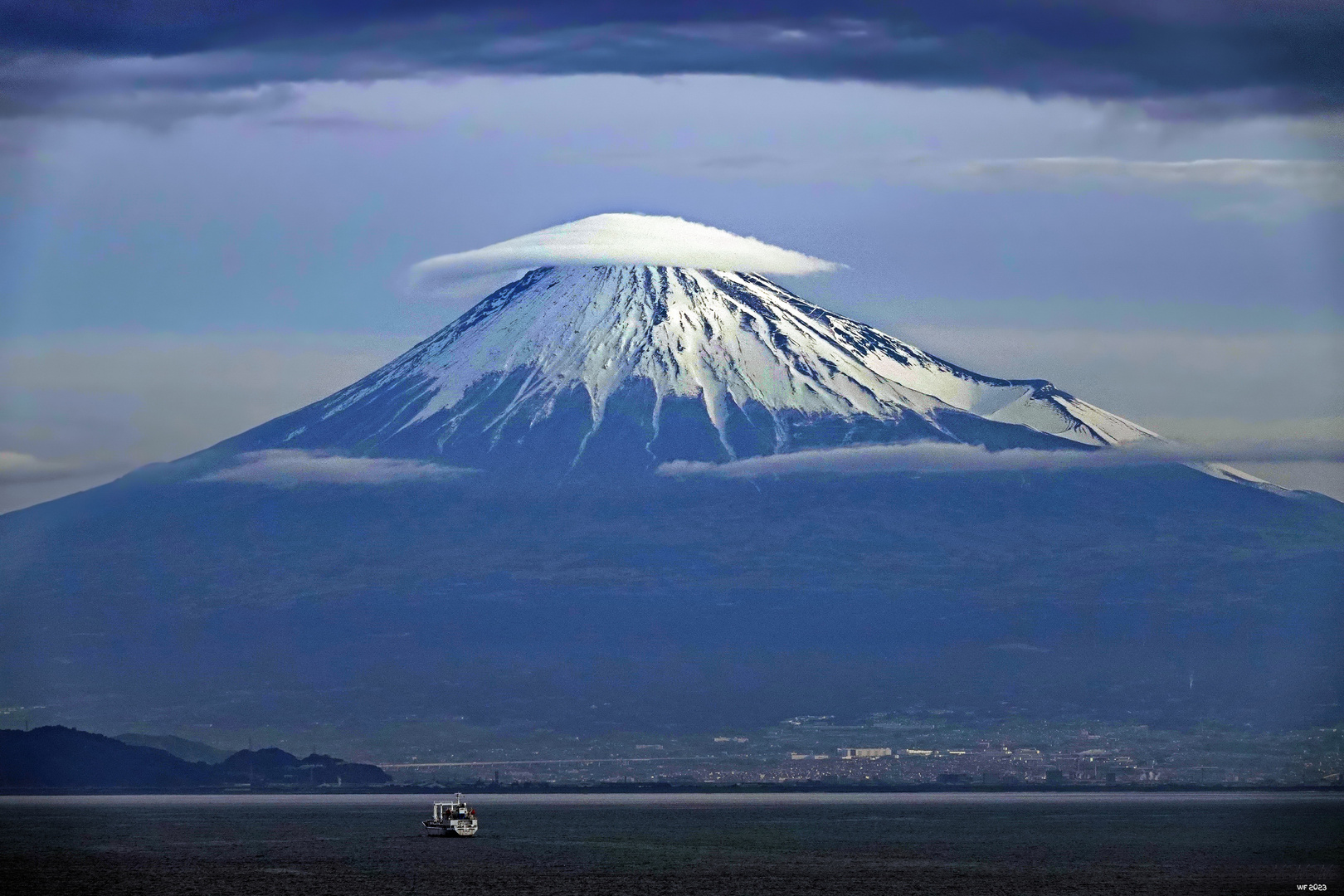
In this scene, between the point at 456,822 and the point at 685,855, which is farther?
the point at 456,822

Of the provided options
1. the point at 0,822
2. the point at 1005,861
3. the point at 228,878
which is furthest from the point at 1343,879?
the point at 0,822

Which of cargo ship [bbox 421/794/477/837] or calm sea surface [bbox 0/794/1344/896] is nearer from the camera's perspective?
calm sea surface [bbox 0/794/1344/896]

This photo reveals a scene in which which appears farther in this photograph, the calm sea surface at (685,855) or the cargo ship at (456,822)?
the cargo ship at (456,822)

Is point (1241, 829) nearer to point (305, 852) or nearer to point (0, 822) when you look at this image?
point (305, 852)

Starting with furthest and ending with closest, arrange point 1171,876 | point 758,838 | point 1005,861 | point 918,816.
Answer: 1. point 918,816
2. point 758,838
3. point 1005,861
4. point 1171,876

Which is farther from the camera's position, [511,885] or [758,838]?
[758,838]

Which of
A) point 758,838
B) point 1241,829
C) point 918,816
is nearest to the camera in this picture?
point 758,838

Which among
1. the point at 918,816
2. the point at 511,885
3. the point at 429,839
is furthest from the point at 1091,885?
the point at 918,816

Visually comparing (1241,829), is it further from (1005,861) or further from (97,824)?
(97,824)
